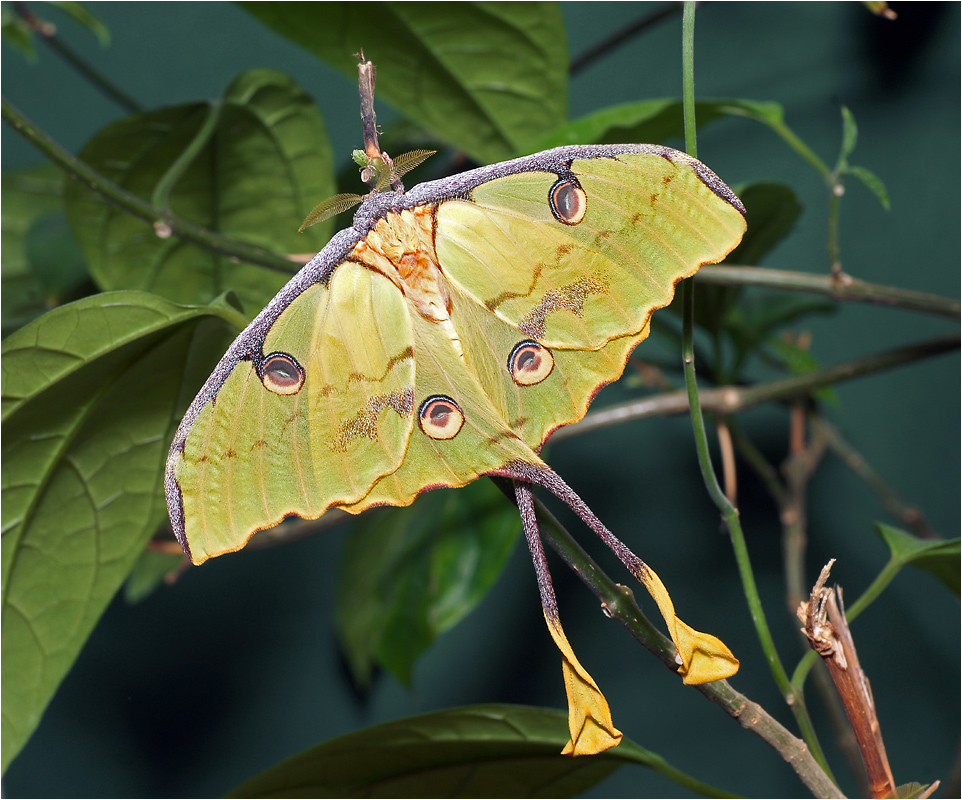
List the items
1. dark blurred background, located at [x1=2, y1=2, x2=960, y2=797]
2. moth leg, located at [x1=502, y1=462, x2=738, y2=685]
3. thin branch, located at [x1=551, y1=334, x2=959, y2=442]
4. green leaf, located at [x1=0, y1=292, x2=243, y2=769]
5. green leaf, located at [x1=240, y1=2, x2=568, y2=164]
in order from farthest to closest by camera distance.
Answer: dark blurred background, located at [x1=2, y1=2, x2=960, y2=797] → thin branch, located at [x1=551, y1=334, x2=959, y2=442] → green leaf, located at [x1=240, y1=2, x2=568, y2=164] → green leaf, located at [x1=0, y1=292, x2=243, y2=769] → moth leg, located at [x1=502, y1=462, x2=738, y2=685]

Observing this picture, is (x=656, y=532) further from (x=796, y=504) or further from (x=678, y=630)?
(x=678, y=630)

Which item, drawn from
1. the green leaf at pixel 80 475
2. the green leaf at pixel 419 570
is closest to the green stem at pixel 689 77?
the green leaf at pixel 80 475

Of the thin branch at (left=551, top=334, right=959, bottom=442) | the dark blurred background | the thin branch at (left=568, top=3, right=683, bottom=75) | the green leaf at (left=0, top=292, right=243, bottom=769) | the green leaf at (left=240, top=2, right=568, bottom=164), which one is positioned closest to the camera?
the green leaf at (left=0, top=292, right=243, bottom=769)

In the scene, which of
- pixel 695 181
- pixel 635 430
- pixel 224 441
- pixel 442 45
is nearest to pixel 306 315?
pixel 224 441

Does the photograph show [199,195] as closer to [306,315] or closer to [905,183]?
[306,315]

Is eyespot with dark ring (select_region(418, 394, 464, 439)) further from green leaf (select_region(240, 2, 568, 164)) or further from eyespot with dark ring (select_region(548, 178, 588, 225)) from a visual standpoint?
green leaf (select_region(240, 2, 568, 164))

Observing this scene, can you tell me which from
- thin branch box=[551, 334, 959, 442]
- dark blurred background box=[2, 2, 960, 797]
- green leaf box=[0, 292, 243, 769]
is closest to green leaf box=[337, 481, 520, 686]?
thin branch box=[551, 334, 959, 442]
